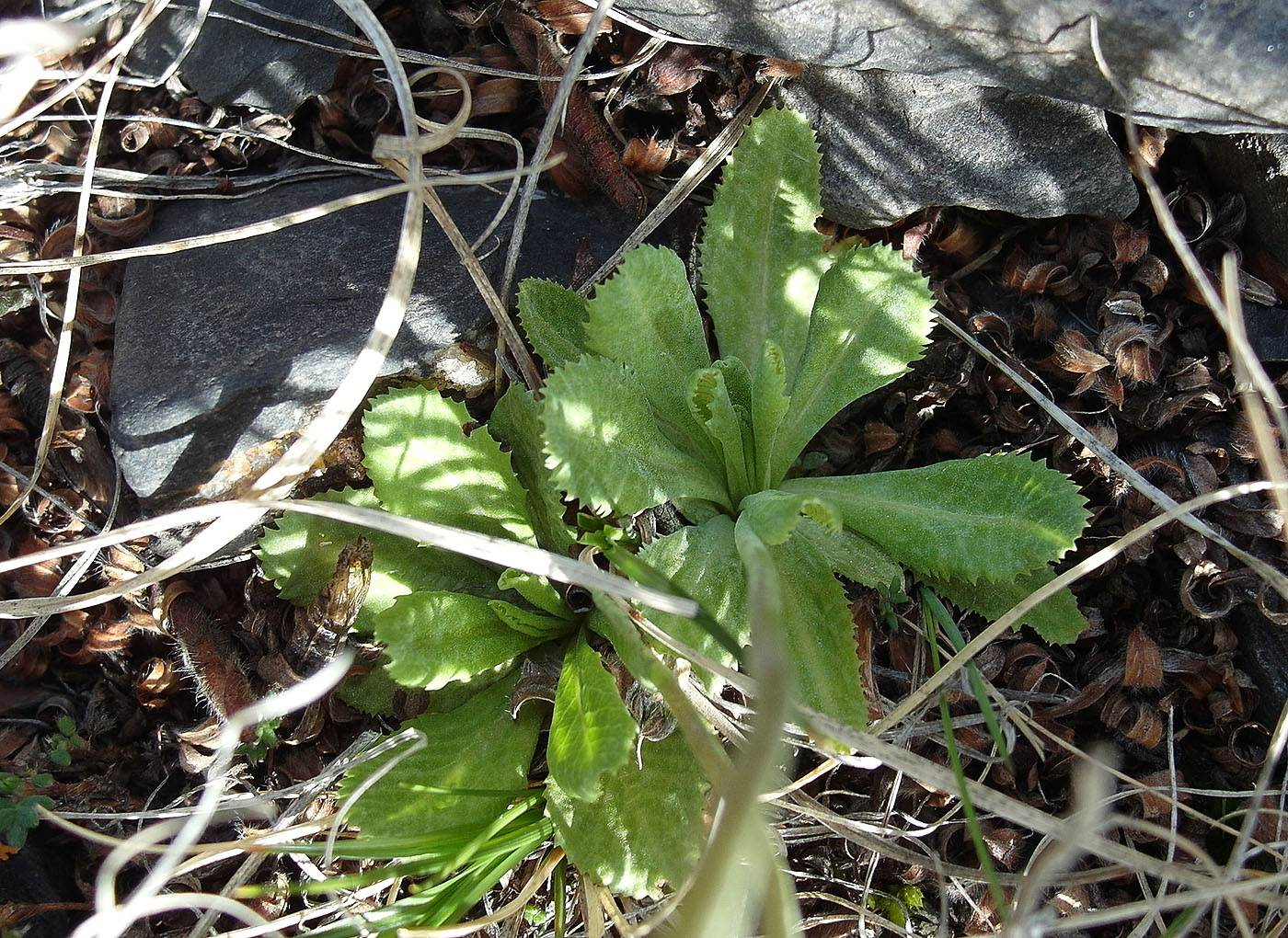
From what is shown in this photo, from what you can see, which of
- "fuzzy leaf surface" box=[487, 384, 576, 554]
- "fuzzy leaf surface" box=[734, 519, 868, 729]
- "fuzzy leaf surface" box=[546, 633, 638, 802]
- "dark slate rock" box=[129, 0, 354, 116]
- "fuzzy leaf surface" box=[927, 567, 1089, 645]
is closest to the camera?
"fuzzy leaf surface" box=[546, 633, 638, 802]

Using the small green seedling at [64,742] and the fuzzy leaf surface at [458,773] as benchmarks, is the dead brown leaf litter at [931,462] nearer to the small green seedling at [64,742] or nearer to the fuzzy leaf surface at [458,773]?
the small green seedling at [64,742]

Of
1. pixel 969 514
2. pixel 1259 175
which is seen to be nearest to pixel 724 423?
pixel 969 514

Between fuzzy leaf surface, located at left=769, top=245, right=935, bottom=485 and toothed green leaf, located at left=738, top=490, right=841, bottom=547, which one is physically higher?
fuzzy leaf surface, located at left=769, top=245, right=935, bottom=485

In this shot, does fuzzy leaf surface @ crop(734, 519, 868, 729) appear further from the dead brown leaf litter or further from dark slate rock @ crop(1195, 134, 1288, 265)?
dark slate rock @ crop(1195, 134, 1288, 265)

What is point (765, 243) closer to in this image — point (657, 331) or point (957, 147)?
point (657, 331)

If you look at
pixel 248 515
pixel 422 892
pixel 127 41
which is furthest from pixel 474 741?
pixel 127 41

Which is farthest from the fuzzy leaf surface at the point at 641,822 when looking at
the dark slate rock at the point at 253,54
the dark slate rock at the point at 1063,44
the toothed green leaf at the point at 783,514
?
the dark slate rock at the point at 253,54

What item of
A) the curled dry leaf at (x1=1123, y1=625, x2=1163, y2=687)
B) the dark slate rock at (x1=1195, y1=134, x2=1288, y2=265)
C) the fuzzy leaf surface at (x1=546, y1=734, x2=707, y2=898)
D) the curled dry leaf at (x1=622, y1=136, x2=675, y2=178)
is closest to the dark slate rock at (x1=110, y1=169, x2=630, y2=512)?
the curled dry leaf at (x1=622, y1=136, x2=675, y2=178)
